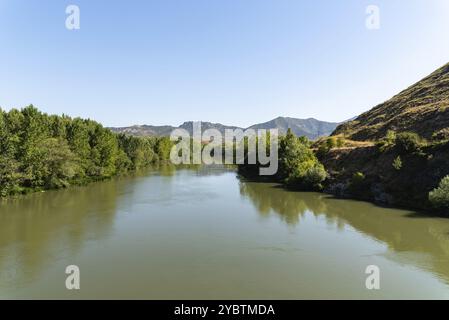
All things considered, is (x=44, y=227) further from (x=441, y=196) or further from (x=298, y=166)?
(x=298, y=166)

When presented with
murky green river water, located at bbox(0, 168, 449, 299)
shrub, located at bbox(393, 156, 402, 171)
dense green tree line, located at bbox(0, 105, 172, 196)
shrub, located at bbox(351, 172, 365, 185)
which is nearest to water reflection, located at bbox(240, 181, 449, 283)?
murky green river water, located at bbox(0, 168, 449, 299)

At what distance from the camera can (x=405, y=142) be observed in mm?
50875

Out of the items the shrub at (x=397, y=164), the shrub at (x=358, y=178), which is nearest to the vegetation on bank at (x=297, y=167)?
the shrub at (x=358, y=178)

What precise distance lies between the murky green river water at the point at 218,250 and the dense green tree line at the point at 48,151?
6.51 metres

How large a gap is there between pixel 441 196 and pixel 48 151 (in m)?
54.9

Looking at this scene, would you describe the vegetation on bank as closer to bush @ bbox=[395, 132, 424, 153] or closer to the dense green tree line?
bush @ bbox=[395, 132, 424, 153]

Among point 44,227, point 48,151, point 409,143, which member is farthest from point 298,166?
point 44,227

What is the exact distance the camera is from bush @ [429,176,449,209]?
38531 millimetres

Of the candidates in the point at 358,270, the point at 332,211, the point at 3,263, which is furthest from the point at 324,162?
the point at 3,263

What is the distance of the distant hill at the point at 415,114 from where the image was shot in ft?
204

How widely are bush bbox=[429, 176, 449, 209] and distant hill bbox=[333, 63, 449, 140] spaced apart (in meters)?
21.4

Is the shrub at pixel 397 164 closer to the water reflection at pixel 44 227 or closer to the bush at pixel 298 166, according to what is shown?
the bush at pixel 298 166
